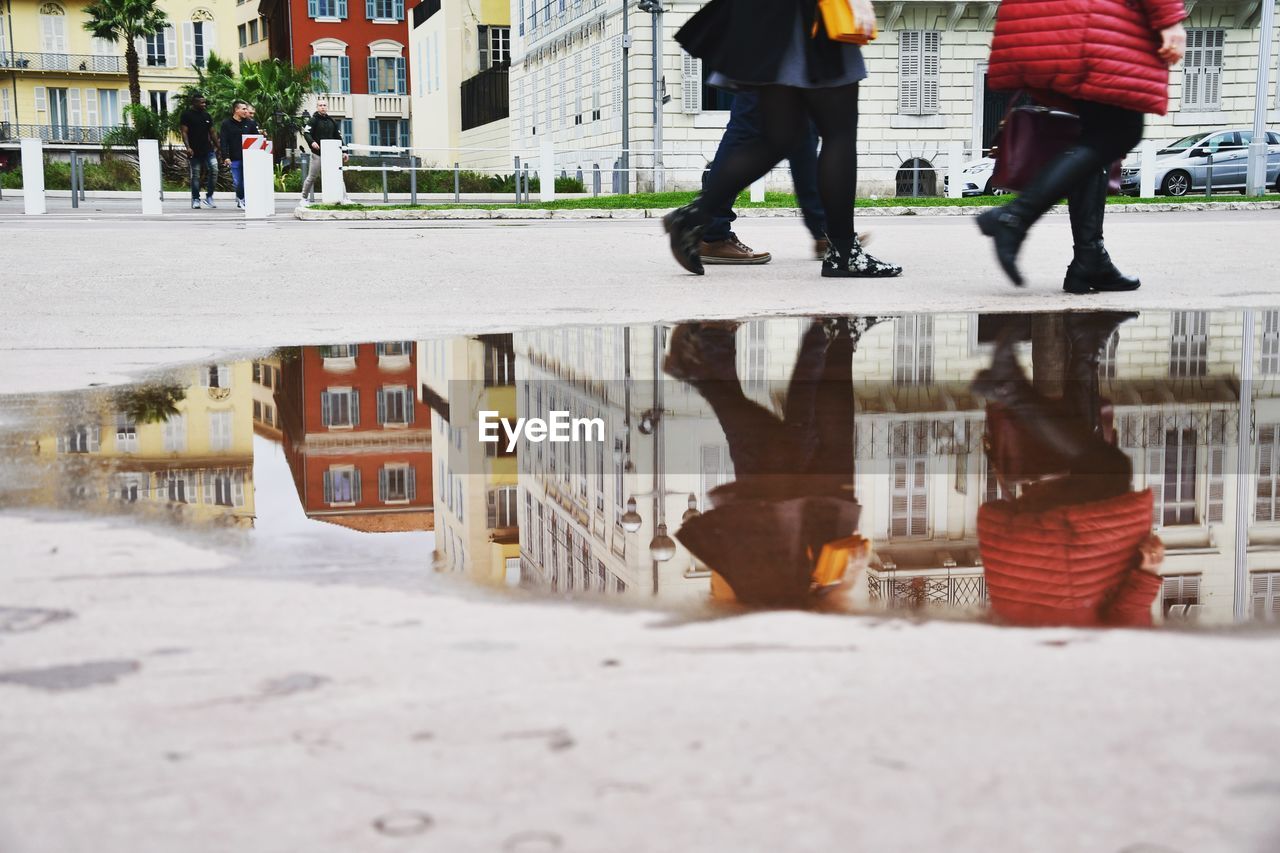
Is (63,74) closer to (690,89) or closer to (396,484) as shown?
(690,89)

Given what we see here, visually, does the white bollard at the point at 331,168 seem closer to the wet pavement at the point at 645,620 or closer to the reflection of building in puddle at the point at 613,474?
the reflection of building in puddle at the point at 613,474

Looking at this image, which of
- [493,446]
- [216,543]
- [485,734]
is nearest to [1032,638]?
[485,734]

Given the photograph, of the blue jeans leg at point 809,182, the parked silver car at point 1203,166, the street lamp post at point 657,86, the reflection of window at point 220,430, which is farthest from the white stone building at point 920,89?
the reflection of window at point 220,430

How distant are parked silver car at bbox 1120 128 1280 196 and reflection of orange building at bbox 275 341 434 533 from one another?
2526cm

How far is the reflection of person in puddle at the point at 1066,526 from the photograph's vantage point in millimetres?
2039

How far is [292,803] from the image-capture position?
138cm

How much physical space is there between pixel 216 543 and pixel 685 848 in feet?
4.35

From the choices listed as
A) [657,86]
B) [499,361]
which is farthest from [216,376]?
[657,86]

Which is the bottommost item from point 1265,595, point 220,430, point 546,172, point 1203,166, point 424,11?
point 1265,595

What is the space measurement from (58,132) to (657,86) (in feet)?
140

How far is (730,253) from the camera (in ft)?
27.4

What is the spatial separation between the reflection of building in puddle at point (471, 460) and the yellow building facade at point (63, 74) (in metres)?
64.4

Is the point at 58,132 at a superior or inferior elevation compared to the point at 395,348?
superior

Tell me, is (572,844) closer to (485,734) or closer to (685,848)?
(685,848)
